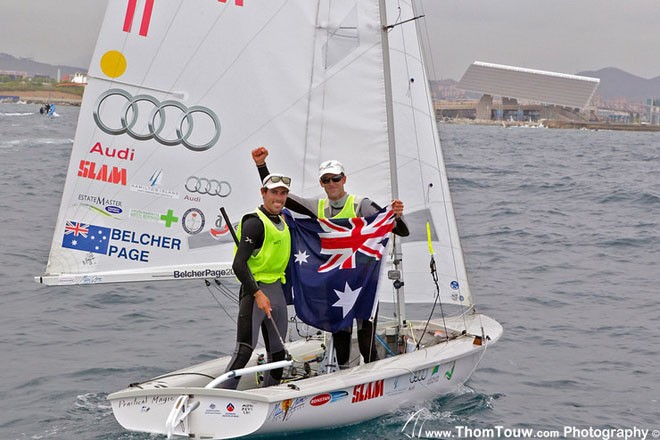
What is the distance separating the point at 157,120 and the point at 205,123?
35cm

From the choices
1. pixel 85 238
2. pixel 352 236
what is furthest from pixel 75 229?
pixel 352 236

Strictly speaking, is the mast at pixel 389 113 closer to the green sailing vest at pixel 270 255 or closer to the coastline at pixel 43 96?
the green sailing vest at pixel 270 255

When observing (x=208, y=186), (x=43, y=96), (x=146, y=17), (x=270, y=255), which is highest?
(x=43, y=96)

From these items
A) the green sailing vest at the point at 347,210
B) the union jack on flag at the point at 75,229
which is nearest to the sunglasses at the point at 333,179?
the green sailing vest at the point at 347,210

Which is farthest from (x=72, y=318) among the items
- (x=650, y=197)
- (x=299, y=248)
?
(x=650, y=197)

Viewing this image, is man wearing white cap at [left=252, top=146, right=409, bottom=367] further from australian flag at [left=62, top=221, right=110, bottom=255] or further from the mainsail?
australian flag at [left=62, top=221, right=110, bottom=255]

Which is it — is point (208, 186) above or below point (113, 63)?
below

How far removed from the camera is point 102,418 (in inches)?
283

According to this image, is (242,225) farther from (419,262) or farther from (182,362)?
(182,362)

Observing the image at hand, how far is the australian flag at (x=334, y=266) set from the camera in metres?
7.06

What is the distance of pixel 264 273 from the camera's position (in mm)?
6672

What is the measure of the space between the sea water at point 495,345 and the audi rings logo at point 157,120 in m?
2.03

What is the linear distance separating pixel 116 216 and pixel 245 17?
1.73m

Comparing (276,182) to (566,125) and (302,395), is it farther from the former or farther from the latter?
(566,125)
